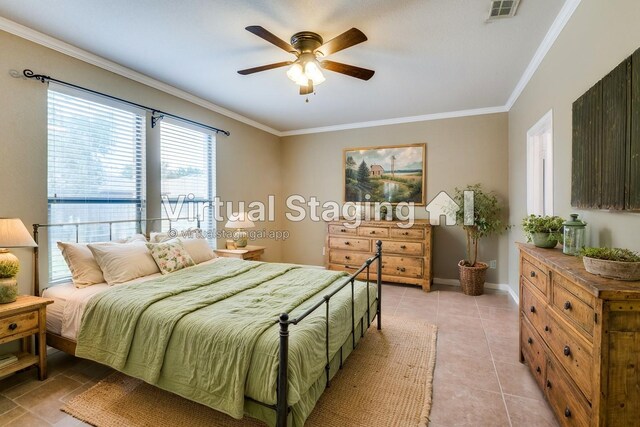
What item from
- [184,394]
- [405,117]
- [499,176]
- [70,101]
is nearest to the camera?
[184,394]

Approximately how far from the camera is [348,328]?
89.6 inches

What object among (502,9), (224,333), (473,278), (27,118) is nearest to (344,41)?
(502,9)

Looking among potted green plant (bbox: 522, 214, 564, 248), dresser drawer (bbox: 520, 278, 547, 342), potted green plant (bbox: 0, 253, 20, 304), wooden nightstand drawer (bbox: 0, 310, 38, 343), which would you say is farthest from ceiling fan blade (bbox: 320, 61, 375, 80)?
wooden nightstand drawer (bbox: 0, 310, 38, 343)

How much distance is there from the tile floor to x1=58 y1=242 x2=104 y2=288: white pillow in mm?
681

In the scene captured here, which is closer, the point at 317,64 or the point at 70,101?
the point at 317,64

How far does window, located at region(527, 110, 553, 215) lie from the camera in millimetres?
3139

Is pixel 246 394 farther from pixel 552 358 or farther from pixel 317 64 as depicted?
pixel 317 64

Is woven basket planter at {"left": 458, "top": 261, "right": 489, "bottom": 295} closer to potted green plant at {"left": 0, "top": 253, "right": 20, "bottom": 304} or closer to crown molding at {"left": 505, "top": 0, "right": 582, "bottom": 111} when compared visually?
crown molding at {"left": 505, "top": 0, "right": 582, "bottom": 111}

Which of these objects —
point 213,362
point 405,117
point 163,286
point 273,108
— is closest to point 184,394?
point 213,362

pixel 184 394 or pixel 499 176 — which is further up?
pixel 499 176

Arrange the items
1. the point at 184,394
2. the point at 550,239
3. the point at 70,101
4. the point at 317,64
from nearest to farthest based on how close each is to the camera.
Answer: the point at 184,394, the point at 550,239, the point at 317,64, the point at 70,101

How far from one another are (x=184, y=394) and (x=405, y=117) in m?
4.63

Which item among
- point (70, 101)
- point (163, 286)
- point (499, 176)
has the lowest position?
point (163, 286)

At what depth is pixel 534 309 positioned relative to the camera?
210 centimetres
